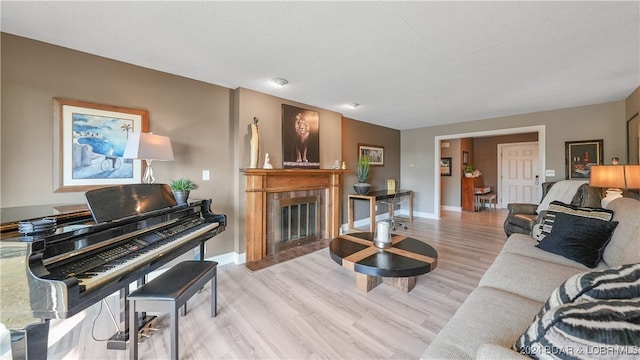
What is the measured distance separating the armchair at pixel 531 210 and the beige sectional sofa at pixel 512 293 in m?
0.89

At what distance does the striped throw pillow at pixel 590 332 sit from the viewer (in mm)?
600

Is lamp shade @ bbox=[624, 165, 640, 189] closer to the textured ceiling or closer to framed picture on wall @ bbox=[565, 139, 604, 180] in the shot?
the textured ceiling

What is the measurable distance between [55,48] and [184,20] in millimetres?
1370

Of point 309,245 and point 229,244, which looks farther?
point 309,245

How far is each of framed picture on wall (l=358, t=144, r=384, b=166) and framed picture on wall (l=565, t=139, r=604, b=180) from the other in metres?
3.16

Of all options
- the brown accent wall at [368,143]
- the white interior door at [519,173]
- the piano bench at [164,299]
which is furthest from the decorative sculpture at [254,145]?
the white interior door at [519,173]

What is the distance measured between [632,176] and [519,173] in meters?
4.84

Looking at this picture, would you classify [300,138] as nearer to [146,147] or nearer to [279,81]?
[279,81]

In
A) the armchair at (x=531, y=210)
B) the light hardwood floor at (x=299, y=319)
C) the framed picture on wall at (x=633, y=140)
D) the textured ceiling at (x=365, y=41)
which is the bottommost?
the light hardwood floor at (x=299, y=319)

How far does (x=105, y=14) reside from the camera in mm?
1640

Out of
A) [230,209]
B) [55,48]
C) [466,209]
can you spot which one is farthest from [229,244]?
[466,209]

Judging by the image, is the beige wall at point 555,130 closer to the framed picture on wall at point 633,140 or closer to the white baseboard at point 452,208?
the framed picture on wall at point 633,140

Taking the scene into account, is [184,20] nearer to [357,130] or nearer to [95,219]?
[95,219]

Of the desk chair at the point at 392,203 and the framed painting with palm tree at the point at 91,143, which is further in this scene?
the desk chair at the point at 392,203
